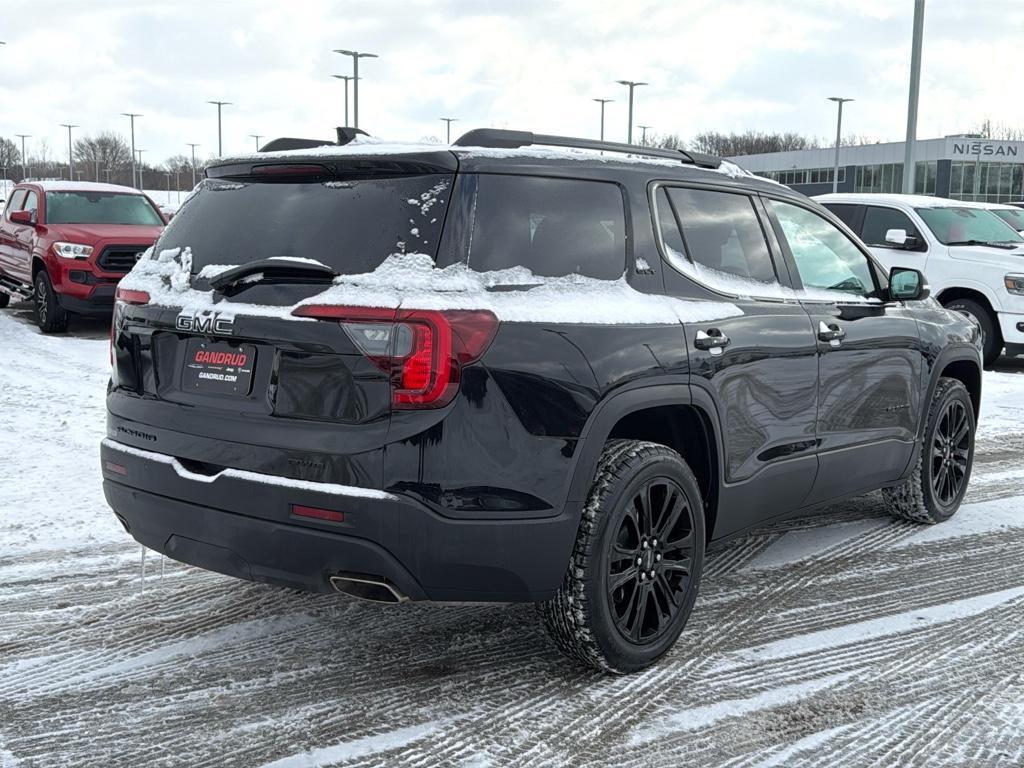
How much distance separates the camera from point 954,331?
5984mm

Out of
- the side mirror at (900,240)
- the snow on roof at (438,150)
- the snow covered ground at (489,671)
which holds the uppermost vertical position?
the snow on roof at (438,150)

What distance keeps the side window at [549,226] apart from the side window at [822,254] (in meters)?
1.27

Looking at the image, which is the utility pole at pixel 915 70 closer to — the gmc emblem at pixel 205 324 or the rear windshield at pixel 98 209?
the rear windshield at pixel 98 209

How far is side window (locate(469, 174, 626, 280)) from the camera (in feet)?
11.4

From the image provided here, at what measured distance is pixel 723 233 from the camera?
4.50m

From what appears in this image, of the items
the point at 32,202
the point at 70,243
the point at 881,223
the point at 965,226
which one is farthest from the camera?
the point at 32,202

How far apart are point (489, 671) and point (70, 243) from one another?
11289 mm

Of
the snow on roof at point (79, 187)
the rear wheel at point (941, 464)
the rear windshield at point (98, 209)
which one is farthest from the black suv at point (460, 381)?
the snow on roof at point (79, 187)

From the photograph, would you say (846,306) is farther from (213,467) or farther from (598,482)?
(213,467)

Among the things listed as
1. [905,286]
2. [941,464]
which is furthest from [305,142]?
[941,464]

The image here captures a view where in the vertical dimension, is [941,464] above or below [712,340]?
below

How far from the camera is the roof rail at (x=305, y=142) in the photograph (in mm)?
4113

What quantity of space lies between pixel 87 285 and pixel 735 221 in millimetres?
10580

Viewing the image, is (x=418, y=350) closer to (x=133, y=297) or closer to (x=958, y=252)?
(x=133, y=297)
